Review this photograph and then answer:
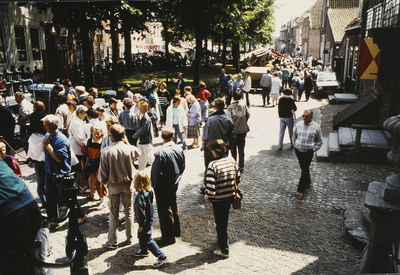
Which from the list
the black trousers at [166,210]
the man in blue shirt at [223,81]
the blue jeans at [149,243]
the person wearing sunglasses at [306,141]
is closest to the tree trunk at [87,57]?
the man in blue shirt at [223,81]

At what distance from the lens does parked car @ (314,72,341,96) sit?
22.2 metres

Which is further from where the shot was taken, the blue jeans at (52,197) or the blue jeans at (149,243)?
the blue jeans at (52,197)

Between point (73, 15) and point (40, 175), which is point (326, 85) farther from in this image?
point (40, 175)

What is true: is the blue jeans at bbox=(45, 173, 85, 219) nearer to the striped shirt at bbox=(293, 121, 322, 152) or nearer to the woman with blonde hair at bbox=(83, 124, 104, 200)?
the woman with blonde hair at bbox=(83, 124, 104, 200)

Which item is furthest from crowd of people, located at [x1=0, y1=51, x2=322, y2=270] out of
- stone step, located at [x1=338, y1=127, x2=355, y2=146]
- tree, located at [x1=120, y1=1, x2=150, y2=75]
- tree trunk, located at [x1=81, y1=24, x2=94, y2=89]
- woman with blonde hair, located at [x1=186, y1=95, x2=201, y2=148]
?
tree trunk, located at [x1=81, y1=24, x2=94, y2=89]

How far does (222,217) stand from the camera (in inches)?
210

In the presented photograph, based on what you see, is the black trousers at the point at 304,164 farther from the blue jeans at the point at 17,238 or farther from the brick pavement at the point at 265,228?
the blue jeans at the point at 17,238

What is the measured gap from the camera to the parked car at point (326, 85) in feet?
72.7

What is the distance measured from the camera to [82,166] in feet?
25.6

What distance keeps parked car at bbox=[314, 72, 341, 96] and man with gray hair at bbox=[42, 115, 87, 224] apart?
19114 mm

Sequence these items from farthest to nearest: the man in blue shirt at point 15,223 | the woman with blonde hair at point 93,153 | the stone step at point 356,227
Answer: the woman with blonde hair at point 93,153 → the stone step at point 356,227 → the man in blue shirt at point 15,223

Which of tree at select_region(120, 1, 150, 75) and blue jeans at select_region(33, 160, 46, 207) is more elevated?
tree at select_region(120, 1, 150, 75)

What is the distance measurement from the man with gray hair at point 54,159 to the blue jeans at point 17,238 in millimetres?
3105

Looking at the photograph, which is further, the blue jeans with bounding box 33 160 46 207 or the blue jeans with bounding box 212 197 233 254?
the blue jeans with bounding box 33 160 46 207
